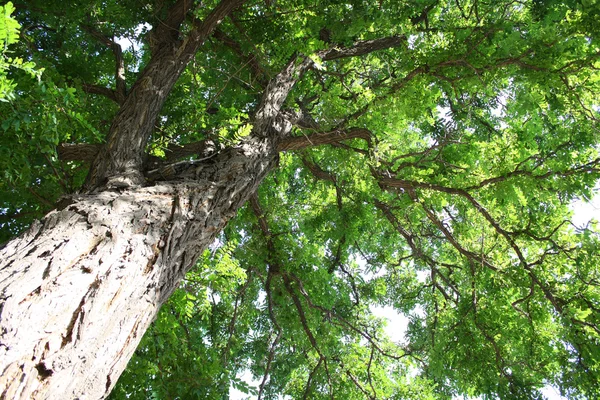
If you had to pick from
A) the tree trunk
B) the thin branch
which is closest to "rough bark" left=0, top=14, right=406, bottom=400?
the tree trunk

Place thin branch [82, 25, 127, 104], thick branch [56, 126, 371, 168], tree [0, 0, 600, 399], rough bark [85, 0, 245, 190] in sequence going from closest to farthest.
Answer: tree [0, 0, 600, 399]
rough bark [85, 0, 245, 190]
thick branch [56, 126, 371, 168]
thin branch [82, 25, 127, 104]

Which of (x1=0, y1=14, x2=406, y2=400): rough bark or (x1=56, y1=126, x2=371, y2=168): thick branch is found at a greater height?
(x1=56, y1=126, x2=371, y2=168): thick branch

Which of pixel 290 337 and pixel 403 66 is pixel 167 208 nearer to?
pixel 403 66

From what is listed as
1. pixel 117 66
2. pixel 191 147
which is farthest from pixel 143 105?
pixel 117 66

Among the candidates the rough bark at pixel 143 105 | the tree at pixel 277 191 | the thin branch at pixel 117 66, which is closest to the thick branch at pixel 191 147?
the tree at pixel 277 191

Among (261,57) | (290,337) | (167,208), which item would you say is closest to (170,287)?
(167,208)

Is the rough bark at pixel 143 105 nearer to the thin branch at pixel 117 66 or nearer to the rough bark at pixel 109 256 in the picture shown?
the rough bark at pixel 109 256

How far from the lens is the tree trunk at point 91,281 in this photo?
4.90 feet

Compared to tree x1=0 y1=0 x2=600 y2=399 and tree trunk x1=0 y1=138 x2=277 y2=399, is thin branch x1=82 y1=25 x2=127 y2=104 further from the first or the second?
tree trunk x1=0 y1=138 x2=277 y2=399

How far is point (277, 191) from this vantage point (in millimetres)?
7762

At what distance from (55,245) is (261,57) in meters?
3.17

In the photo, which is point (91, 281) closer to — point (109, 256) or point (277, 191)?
point (109, 256)

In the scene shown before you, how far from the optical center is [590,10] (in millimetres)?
3383

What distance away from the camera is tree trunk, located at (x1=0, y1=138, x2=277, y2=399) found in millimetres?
1492
